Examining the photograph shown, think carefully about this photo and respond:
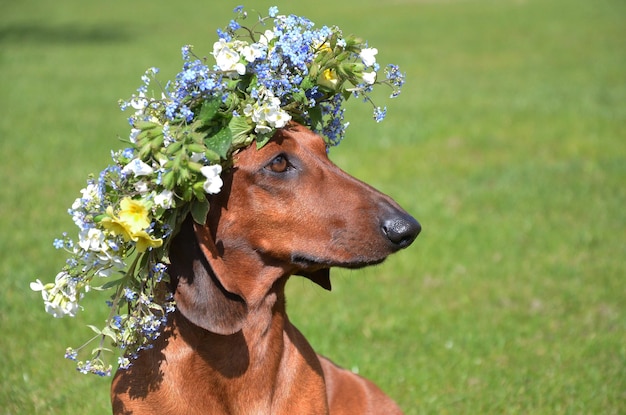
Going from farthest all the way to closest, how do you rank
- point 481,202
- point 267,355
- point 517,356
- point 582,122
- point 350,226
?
1. point 582,122
2. point 481,202
3. point 517,356
4. point 267,355
5. point 350,226

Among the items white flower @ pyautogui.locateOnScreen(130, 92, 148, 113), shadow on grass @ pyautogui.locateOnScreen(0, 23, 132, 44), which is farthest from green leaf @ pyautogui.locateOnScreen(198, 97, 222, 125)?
shadow on grass @ pyautogui.locateOnScreen(0, 23, 132, 44)

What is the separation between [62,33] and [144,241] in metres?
26.1

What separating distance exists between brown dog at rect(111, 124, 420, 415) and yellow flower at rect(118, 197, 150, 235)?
1.15 feet

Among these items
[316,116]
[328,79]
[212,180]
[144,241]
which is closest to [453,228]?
[316,116]

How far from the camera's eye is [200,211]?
12.7ft

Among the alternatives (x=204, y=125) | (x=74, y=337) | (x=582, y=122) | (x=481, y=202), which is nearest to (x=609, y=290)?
(x=481, y=202)

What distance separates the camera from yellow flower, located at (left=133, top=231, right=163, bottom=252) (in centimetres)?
367

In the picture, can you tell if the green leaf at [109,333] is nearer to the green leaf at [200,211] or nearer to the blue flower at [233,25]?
the green leaf at [200,211]

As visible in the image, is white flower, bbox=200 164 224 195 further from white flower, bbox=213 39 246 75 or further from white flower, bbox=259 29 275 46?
white flower, bbox=259 29 275 46

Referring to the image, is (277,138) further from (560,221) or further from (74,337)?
(560,221)

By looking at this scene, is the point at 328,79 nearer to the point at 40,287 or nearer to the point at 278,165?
the point at 278,165

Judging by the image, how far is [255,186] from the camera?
408cm

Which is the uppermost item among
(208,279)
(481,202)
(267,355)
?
(208,279)

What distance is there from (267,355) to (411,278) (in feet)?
14.6
